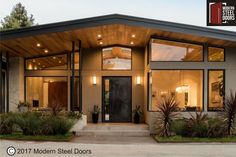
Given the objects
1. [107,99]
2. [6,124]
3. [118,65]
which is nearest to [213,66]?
[118,65]

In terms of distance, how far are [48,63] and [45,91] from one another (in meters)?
1.32

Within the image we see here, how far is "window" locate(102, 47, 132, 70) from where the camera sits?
17188 mm

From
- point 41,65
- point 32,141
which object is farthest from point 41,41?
point 32,141

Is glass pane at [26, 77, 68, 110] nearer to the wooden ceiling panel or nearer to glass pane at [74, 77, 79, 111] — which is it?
glass pane at [74, 77, 79, 111]

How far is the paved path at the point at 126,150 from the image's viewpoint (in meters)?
8.95

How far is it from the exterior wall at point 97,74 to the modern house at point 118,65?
0.05 m

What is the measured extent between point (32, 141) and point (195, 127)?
5.37 metres

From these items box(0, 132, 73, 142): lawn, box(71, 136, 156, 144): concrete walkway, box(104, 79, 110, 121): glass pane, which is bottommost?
box(71, 136, 156, 144): concrete walkway

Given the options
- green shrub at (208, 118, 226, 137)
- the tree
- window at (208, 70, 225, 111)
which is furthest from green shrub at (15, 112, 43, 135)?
the tree

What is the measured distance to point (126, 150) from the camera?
9.66 meters

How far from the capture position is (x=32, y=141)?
11.4 meters

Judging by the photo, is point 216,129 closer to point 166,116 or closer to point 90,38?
point 166,116

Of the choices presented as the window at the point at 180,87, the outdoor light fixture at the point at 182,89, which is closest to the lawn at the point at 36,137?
the window at the point at 180,87

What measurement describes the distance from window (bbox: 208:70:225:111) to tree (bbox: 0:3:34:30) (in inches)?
1108
